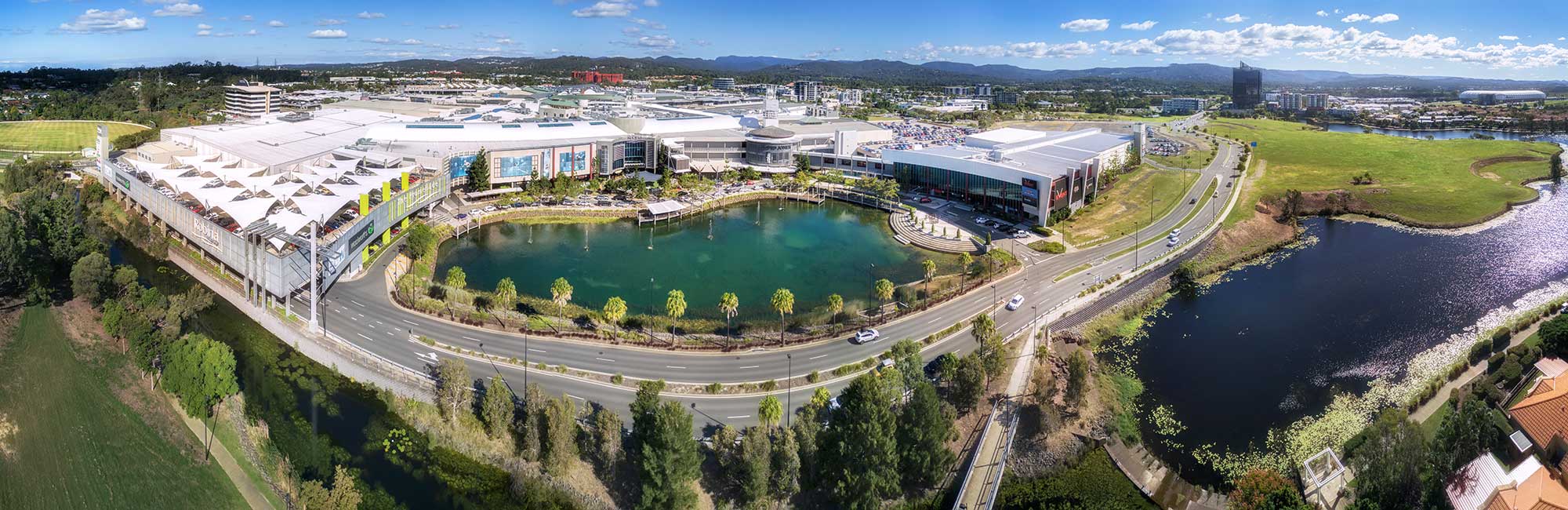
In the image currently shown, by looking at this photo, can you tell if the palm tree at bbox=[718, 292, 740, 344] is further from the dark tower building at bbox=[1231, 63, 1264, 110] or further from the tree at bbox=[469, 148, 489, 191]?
the dark tower building at bbox=[1231, 63, 1264, 110]

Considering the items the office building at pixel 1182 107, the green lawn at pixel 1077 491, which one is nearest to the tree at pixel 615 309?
the green lawn at pixel 1077 491

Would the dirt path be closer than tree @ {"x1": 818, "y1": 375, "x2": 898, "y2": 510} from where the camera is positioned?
No

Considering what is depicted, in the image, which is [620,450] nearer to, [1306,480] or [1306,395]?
[1306,480]

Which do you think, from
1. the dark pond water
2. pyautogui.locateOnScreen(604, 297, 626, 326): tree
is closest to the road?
pyautogui.locateOnScreen(604, 297, 626, 326): tree

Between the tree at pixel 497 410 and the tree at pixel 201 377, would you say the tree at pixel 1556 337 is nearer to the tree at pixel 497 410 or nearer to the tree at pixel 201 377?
the tree at pixel 497 410

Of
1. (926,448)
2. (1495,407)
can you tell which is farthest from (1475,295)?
(926,448)

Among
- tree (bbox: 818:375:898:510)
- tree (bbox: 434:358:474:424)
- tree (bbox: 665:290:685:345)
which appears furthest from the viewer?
tree (bbox: 665:290:685:345)
